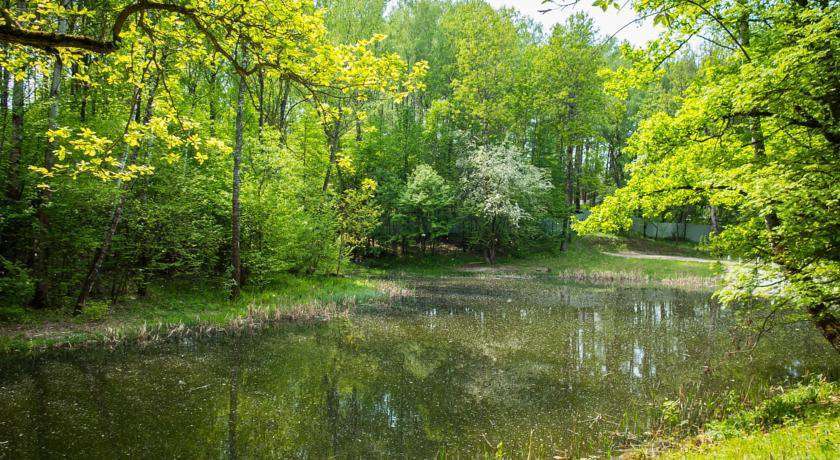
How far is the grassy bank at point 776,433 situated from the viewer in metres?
4.60

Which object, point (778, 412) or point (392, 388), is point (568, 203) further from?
point (392, 388)

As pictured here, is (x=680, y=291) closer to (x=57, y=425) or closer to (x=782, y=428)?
(x=782, y=428)

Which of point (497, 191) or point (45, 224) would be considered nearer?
point (45, 224)

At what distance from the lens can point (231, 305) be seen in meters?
15.2

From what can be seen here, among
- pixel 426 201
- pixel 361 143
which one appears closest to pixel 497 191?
pixel 426 201

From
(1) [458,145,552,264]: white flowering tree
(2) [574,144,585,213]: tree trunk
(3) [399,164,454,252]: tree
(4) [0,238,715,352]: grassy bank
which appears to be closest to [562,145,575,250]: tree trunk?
(2) [574,144,585,213]: tree trunk

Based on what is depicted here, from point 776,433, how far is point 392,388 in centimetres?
581

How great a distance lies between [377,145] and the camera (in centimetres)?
3459

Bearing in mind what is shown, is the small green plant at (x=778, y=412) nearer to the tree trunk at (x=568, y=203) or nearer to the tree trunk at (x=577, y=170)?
the tree trunk at (x=568, y=203)

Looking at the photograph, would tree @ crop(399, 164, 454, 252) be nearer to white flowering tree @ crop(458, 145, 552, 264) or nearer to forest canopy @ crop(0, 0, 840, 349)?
forest canopy @ crop(0, 0, 840, 349)

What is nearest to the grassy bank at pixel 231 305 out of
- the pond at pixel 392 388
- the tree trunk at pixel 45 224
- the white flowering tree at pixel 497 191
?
the tree trunk at pixel 45 224

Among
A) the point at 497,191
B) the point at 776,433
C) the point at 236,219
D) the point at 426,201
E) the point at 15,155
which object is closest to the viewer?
the point at 776,433

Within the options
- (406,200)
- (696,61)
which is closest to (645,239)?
(696,61)

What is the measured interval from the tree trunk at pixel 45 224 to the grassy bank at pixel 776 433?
1409 cm
